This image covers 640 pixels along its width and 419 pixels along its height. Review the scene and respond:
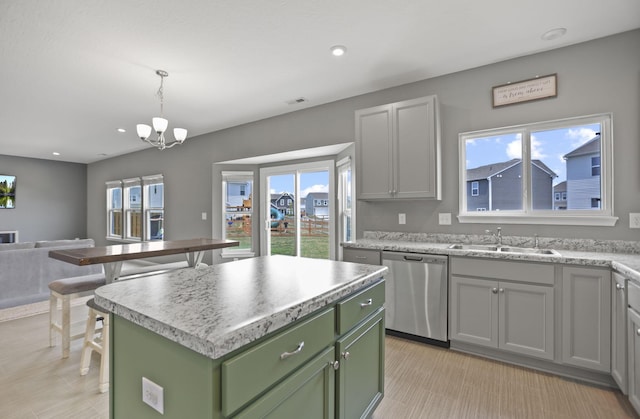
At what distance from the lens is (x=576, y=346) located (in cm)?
214

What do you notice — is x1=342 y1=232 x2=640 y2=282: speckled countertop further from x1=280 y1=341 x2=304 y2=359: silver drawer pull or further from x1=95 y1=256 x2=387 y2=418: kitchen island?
x1=280 y1=341 x2=304 y2=359: silver drawer pull

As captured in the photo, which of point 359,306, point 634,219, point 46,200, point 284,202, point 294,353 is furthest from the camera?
point 46,200

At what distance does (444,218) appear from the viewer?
10.3 feet

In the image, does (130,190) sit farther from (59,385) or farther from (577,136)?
(577,136)

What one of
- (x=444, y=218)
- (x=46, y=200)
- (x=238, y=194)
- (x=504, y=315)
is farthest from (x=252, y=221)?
(x=46, y=200)

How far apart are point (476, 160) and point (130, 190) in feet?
24.3

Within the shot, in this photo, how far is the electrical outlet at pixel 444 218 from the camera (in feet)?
10.3

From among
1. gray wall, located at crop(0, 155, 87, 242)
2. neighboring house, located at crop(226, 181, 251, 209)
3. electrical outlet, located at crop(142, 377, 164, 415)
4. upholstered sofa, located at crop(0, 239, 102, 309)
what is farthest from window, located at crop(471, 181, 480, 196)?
gray wall, located at crop(0, 155, 87, 242)

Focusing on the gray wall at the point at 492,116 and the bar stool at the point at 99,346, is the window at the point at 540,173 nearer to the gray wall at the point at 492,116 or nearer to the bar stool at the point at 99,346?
the gray wall at the point at 492,116

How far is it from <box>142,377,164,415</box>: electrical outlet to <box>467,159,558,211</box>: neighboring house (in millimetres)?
3023

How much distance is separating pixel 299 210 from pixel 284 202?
34 centimetres

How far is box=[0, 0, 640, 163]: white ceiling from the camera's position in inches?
83.0

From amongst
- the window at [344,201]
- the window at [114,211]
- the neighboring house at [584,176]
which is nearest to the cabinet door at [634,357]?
the neighboring house at [584,176]

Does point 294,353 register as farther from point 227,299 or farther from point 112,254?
point 112,254
